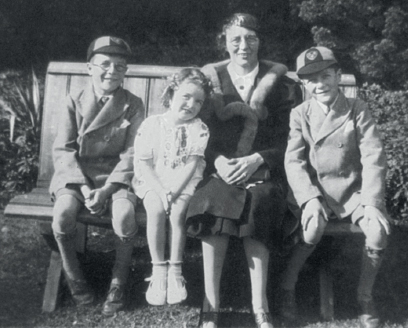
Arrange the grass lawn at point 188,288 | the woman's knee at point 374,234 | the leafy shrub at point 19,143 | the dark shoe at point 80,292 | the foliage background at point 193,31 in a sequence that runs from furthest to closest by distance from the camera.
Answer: the foliage background at point 193,31, the leafy shrub at point 19,143, the dark shoe at point 80,292, the grass lawn at point 188,288, the woman's knee at point 374,234

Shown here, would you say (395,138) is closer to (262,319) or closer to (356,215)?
(356,215)

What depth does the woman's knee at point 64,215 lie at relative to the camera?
4078 mm

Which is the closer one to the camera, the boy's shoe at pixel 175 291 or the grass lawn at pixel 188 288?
the boy's shoe at pixel 175 291

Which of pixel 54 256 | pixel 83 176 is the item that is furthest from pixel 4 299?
pixel 83 176

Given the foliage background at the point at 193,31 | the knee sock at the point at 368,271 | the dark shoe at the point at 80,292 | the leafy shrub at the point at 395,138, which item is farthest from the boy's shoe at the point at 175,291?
the foliage background at the point at 193,31

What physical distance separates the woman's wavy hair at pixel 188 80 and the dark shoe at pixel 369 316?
1454mm

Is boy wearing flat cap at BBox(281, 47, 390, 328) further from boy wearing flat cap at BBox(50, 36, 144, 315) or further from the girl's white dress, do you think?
boy wearing flat cap at BBox(50, 36, 144, 315)

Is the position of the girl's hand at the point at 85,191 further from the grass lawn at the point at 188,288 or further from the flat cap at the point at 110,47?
the flat cap at the point at 110,47

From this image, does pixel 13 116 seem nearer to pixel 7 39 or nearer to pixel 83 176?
pixel 7 39

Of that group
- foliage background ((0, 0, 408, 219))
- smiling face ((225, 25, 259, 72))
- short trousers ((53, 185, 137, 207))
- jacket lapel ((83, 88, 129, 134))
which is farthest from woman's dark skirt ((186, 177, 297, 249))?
foliage background ((0, 0, 408, 219))

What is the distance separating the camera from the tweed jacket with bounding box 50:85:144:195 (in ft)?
14.2

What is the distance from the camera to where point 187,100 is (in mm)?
4117

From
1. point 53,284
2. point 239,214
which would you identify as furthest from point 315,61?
point 53,284

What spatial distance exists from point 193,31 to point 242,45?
3858 millimetres
